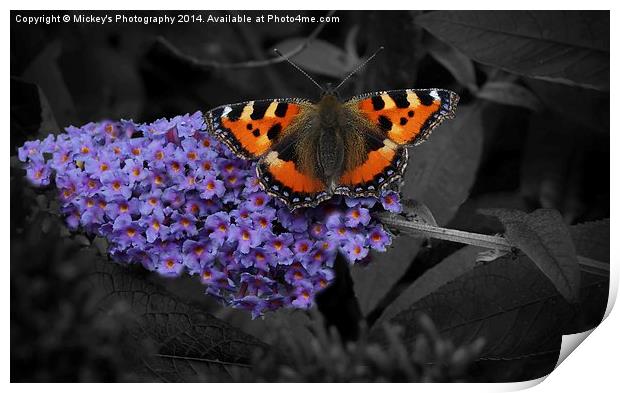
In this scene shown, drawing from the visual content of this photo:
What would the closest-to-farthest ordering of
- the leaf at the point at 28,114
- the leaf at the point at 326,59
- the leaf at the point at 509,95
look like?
the leaf at the point at 28,114, the leaf at the point at 509,95, the leaf at the point at 326,59

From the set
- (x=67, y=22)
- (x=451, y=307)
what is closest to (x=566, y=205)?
(x=451, y=307)

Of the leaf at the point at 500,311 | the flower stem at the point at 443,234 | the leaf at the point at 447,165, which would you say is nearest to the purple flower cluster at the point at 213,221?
the flower stem at the point at 443,234

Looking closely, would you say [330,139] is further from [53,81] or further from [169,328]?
[53,81]

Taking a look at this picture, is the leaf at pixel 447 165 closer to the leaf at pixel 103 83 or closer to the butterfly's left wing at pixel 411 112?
the butterfly's left wing at pixel 411 112

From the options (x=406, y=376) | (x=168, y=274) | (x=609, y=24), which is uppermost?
(x=609, y=24)

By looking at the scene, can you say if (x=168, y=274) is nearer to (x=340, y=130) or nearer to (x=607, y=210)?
(x=340, y=130)

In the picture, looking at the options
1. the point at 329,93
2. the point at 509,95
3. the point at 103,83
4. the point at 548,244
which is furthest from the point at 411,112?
the point at 103,83
